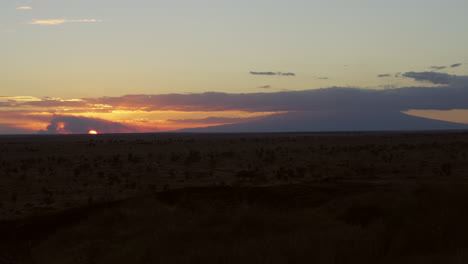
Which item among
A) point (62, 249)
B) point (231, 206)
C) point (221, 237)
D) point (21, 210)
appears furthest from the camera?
point (21, 210)

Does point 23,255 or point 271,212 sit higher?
point 271,212

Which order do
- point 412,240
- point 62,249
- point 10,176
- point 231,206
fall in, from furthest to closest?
point 10,176
point 231,206
point 62,249
point 412,240

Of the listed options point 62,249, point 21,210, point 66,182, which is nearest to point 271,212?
point 62,249

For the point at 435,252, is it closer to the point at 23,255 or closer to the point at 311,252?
the point at 311,252

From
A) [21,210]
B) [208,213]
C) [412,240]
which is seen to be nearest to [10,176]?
[21,210]

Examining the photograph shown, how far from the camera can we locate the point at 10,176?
2788 cm

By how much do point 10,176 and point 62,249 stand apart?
724 inches

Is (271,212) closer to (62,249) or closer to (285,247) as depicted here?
(285,247)

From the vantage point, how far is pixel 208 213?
42.1 feet

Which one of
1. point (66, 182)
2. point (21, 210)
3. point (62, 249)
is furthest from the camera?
point (66, 182)

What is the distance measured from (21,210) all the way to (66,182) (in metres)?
8.14

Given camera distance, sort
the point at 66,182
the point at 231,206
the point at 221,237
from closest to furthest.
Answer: the point at 221,237
the point at 231,206
the point at 66,182

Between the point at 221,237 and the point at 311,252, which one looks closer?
the point at 311,252

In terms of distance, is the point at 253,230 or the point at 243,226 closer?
the point at 253,230
